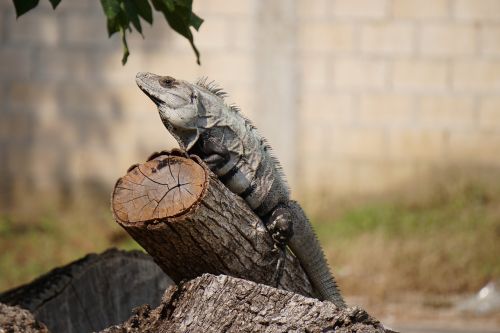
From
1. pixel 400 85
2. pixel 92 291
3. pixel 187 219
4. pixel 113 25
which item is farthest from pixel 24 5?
pixel 400 85

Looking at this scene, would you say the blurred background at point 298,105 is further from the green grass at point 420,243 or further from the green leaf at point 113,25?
the green leaf at point 113,25

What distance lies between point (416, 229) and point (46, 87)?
3702 mm

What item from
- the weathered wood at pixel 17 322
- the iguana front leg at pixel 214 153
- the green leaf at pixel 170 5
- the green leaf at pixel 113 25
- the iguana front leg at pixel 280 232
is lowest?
the weathered wood at pixel 17 322

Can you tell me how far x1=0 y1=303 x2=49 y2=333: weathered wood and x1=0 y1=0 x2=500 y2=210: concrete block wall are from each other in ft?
18.3

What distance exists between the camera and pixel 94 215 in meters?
9.95

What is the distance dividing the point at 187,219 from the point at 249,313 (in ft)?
1.37

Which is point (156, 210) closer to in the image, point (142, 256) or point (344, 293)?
point (142, 256)

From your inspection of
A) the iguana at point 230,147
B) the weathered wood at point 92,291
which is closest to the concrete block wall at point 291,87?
the weathered wood at point 92,291

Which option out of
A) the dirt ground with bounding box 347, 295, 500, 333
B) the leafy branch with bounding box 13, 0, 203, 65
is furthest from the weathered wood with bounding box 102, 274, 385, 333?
the dirt ground with bounding box 347, 295, 500, 333

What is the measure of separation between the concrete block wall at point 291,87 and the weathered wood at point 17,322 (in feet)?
18.3

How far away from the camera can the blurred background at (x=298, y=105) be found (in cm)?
965

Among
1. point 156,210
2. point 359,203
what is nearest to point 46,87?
point 359,203

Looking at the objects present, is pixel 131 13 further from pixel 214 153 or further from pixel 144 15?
pixel 214 153

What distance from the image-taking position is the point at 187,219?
3.97m
